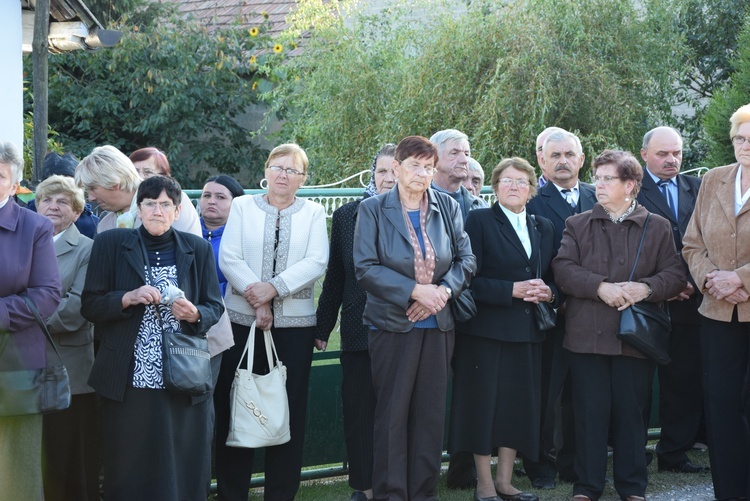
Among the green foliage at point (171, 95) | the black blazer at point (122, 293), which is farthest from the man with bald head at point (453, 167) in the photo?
the green foliage at point (171, 95)

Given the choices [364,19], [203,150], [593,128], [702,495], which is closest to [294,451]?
[702,495]

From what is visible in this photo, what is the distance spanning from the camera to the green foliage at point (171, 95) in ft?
Result: 52.9

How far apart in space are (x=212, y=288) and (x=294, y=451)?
118 centimetres

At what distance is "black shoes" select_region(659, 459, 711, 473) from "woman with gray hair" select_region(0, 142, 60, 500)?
403 cm

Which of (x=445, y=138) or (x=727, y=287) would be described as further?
(x=445, y=138)

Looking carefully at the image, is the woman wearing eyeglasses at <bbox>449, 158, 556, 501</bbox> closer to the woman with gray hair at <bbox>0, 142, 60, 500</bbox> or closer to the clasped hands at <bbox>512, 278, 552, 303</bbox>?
the clasped hands at <bbox>512, 278, 552, 303</bbox>

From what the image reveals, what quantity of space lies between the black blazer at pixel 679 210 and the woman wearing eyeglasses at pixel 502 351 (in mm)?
1068

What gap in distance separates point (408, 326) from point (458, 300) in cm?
35

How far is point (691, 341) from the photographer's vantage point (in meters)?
6.46

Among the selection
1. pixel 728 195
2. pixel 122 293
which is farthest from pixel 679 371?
pixel 122 293

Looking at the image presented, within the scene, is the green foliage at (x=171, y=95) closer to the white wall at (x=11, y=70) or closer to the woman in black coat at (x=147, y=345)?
the white wall at (x=11, y=70)

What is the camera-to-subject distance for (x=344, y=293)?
581 centimetres

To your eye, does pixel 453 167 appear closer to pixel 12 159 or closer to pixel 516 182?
pixel 516 182

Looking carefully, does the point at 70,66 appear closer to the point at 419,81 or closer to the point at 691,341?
the point at 419,81
